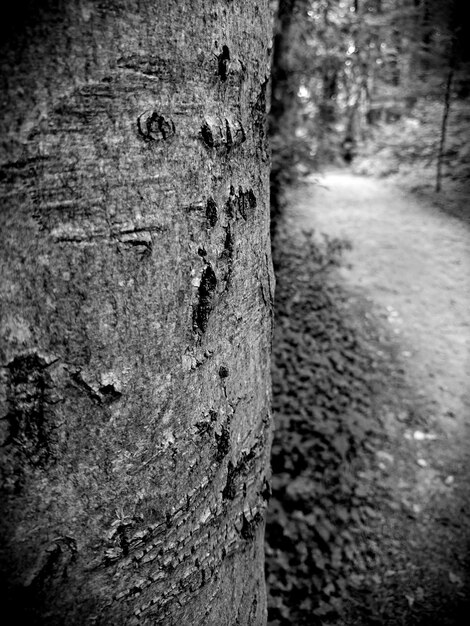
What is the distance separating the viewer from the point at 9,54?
0.42 meters

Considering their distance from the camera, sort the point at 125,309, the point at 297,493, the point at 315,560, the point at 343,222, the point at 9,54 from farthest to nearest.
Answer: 1. the point at 343,222
2. the point at 297,493
3. the point at 315,560
4. the point at 125,309
5. the point at 9,54

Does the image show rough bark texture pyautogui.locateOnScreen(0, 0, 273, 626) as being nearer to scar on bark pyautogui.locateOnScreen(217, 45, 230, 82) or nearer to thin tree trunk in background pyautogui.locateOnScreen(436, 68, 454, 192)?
scar on bark pyautogui.locateOnScreen(217, 45, 230, 82)

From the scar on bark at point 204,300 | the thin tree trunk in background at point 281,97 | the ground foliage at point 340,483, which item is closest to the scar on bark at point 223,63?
the scar on bark at point 204,300

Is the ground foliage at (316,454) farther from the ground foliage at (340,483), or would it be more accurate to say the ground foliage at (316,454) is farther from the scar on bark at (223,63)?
the scar on bark at (223,63)

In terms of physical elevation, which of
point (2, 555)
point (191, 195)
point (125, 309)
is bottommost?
point (2, 555)

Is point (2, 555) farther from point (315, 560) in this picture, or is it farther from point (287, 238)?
point (287, 238)

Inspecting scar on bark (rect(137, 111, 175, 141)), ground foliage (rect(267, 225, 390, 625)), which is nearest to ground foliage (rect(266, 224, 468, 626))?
ground foliage (rect(267, 225, 390, 625))

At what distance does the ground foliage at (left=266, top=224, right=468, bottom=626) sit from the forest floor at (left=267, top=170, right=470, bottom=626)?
1cm

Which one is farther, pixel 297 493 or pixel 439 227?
pixel 439 227

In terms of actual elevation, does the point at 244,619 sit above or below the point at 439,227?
above

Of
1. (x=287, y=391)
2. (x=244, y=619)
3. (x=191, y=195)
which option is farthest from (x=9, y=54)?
(x=287, y=391)

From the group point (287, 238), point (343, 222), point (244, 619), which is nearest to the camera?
point (244, 619)

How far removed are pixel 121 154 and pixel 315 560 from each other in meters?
3.77

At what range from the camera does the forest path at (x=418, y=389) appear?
3285 millimetres
